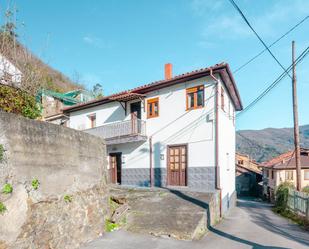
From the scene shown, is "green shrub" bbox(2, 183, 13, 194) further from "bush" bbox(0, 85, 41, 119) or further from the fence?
the fence

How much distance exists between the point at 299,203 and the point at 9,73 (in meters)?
15.9

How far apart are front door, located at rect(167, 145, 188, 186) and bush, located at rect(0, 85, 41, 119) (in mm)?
9494

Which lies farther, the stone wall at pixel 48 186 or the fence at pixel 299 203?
the fence at pixel 299 203

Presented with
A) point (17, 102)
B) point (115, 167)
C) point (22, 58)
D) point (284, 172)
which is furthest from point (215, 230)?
point (284, 172)

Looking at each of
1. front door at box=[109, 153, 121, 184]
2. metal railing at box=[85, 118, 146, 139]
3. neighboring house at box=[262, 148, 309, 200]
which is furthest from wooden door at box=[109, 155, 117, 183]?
neighboring house at box=[262, 148, 309, 200]

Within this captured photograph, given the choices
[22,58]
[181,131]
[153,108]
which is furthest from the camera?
[153,108]

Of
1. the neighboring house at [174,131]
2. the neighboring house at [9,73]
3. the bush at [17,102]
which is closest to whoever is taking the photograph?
the bush at [17,102]

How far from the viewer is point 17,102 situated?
6188 millimetres

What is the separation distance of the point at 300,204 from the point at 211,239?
29.9ft

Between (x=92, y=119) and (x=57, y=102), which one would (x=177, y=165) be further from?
(x=57, y=102)

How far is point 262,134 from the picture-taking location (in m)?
143

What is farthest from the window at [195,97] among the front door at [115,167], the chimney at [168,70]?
the front door at [115,167]

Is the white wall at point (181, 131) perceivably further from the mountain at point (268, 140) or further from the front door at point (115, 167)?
the mountain at point (268, 140)

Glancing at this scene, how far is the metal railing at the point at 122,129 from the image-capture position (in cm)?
1655
